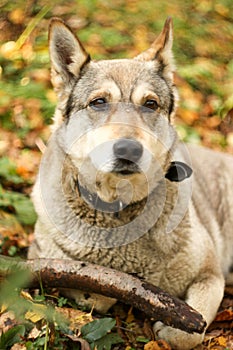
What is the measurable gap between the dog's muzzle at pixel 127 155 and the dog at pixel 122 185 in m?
0.02

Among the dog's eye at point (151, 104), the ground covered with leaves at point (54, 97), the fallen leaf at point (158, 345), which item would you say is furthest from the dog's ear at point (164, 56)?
the fallen leaf at point (158, 345)

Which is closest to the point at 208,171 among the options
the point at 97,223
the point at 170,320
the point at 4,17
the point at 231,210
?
the point at 231,210

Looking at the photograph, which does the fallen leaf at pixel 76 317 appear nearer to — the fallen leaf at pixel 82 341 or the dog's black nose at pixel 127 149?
the fallen leaf at pixel 82 341

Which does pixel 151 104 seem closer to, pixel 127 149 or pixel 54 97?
pixel 127 149

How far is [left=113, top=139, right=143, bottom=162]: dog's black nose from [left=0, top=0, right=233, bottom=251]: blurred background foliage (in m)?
1.62

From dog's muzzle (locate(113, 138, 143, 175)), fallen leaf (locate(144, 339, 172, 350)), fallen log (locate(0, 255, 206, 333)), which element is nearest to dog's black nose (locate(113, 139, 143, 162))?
dog's muzzle (locate(113, 138, 143, 175))

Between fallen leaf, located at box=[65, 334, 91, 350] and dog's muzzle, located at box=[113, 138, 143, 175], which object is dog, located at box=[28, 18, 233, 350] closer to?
dog's muzzle, located at box=[113, 138, 143, 175]

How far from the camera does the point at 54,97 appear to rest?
240 inches

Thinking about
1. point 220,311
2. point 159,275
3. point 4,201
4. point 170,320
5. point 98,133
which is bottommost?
point 4,201

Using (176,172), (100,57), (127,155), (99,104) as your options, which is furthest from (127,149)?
(100,57)

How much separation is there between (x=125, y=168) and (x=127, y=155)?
138 mm

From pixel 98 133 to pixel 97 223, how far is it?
0.60m

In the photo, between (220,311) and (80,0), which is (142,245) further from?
(80,0)

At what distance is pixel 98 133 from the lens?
3.47 meters
